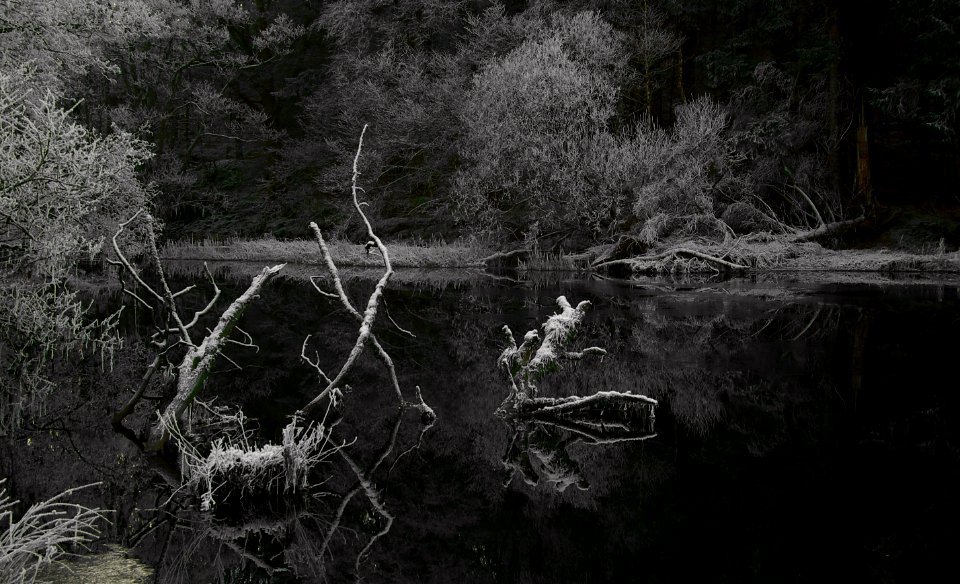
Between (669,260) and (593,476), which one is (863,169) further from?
(593,476)

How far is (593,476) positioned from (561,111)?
1831 cm

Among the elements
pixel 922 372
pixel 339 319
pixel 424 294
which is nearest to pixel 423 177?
pixel 424 294

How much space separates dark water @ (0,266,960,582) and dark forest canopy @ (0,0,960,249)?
352 inches

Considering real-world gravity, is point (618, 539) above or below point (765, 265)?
above

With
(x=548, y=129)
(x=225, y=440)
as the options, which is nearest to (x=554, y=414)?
(x=225, y=440)

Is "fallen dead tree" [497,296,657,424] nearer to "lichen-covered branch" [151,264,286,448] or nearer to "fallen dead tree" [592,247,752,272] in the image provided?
"lichen-covered branch" [151,264,286,448]

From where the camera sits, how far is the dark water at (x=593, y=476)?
13.9 feet

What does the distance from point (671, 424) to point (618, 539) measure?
8.29ft

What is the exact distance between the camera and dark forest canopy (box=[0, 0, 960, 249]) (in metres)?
21.9

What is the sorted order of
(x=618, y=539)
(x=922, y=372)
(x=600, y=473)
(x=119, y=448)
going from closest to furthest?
(x=618, y=539)
(x=600, y=473)
(x=119, y=448)
(x=922, y=372)

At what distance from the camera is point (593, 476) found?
552cm

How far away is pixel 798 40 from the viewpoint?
84.9ft

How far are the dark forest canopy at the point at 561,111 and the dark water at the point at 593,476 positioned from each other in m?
8.94

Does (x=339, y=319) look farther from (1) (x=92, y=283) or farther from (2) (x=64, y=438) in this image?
(1) (x=92, y=283)
